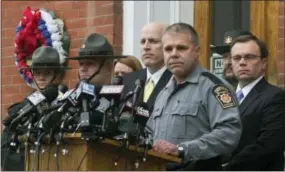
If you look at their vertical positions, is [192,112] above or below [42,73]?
below

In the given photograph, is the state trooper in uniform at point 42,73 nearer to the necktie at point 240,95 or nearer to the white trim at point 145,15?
the necktie at point 240,95

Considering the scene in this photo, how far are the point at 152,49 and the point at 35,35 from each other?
3.49 meters

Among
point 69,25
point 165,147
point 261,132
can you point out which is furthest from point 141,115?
point 69,25

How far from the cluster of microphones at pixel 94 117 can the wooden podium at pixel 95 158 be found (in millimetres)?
62

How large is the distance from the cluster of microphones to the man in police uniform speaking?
0.28 m

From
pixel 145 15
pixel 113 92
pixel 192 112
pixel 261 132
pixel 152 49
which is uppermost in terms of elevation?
pixel 145 15

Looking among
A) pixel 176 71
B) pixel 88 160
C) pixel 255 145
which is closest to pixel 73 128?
pixel 88 160

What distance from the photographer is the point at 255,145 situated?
851 cm

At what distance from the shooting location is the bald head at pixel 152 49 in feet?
30.7

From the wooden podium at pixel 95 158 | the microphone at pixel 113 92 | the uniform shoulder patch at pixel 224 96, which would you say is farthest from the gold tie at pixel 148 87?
the microphone at pixel 113 92

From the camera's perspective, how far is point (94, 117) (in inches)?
289

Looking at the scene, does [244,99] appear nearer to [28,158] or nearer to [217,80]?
[217,80]

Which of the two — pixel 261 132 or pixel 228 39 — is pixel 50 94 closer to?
pixel 261 132

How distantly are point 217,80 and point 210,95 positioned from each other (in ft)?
0.46
